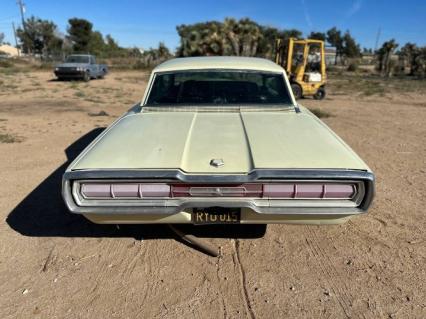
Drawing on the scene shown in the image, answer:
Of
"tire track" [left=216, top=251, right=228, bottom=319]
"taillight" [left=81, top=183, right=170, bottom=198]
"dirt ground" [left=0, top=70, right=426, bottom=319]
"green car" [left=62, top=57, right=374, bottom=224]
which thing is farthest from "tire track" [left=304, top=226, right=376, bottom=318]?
"taillight" [left=81, top=183, right=170, bottom=198]

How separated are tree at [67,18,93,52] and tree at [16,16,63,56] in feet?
9.10

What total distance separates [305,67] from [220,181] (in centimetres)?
1206

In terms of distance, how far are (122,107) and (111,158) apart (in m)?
9.05

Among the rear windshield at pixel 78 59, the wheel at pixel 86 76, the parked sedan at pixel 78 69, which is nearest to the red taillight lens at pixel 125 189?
the parked sedan at pixel 78 69

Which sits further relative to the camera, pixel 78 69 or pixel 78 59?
pixel 78 59

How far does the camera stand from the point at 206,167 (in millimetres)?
2490

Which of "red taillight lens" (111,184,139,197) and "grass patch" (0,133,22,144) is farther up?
"red taillight lens" (111,184,139,197)

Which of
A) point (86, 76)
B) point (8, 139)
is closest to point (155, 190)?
point (8, 139)

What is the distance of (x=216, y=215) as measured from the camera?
259cm

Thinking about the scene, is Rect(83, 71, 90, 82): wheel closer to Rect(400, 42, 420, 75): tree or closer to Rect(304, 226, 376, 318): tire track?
Rect(304, 226, 376, 318): tire track

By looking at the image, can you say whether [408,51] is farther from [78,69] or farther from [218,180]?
[218,180]

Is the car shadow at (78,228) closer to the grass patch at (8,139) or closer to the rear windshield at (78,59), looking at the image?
the grass patch at (8,139)

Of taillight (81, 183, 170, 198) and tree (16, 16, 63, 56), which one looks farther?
tree (16, 16, 63, 56)

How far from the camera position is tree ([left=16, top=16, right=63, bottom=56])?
47.9 meters
